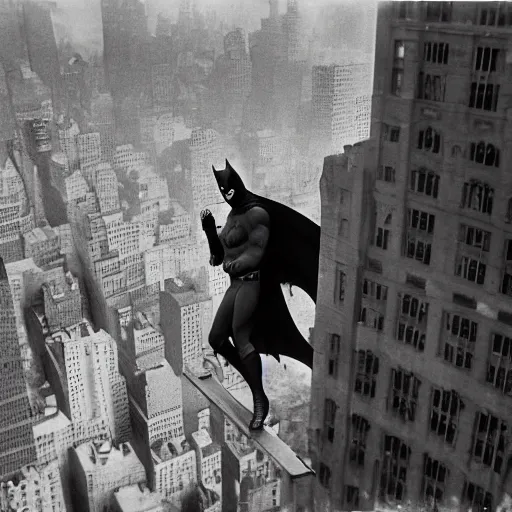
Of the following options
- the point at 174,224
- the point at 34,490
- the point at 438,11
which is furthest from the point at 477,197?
the point at 34,490

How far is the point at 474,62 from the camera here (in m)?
2.81

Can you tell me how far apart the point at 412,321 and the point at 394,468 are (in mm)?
836

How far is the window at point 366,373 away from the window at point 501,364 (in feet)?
1.95

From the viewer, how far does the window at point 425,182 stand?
3.06 meters

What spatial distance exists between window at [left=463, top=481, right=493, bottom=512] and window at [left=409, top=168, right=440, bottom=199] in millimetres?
1415

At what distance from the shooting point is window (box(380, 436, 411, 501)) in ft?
11.7

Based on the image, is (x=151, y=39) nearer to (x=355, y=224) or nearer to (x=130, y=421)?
(x=355, y=224)

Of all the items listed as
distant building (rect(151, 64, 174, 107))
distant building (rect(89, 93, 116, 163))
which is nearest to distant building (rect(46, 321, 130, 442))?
distant building (rect(89, 93, 116, 163))

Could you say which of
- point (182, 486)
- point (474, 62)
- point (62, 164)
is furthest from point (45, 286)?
point (474, 62)

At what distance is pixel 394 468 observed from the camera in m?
3.61

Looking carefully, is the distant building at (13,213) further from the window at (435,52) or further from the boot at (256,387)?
the window at (435,52)

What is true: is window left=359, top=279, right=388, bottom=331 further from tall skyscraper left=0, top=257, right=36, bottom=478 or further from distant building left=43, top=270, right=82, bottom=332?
tall skyscraper left=0, top=257, right=36, bottom=478

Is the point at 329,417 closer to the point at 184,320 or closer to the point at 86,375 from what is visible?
the point at 184,320

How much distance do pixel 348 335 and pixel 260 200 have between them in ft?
2.67
